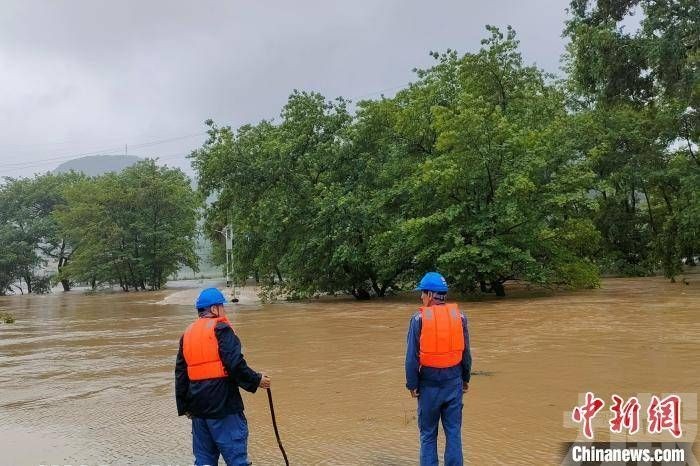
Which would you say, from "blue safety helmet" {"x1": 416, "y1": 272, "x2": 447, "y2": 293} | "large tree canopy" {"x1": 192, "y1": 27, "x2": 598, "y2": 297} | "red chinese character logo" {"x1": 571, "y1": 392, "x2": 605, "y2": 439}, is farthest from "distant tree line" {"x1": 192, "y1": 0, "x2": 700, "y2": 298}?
"blue safety helmet" {"x1": 416, "y1": 272, "x2": 447, "y2": 293}

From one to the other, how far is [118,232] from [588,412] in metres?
51.1

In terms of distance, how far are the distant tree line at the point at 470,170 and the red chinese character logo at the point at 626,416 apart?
1517 centimetres

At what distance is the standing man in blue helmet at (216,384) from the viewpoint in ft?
15.3

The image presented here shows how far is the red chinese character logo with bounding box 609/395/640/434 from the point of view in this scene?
638cm

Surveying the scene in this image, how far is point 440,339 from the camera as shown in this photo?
4996 mm

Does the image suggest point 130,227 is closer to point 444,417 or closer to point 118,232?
point 118,232

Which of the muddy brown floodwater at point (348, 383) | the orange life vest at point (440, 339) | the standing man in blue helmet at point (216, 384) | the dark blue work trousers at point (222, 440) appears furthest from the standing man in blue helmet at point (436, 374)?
the dark blue work trousers at point (222, 440)

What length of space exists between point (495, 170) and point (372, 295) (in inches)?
373

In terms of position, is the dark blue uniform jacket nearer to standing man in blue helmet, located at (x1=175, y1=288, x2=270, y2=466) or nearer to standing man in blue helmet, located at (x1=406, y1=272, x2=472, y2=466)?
standing man in blue helmet, located at (x1=175, y1=288, x2=270, y2=466)

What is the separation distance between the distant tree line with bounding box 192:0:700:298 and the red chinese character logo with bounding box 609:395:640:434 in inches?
597

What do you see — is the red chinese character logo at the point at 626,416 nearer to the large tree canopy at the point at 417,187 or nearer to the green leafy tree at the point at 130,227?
the large tree canopy at the point at 417,187

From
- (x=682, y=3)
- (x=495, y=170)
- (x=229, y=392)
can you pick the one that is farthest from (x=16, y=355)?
(x=682, y=3)

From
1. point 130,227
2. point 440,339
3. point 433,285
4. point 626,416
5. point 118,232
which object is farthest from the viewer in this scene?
point 130,227

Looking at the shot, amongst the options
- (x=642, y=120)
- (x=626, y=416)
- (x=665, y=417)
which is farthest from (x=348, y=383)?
(x=642, y=120)
